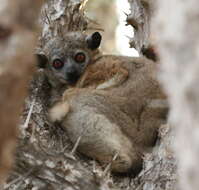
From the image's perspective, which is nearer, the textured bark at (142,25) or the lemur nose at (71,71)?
the textured bark at (142,25)

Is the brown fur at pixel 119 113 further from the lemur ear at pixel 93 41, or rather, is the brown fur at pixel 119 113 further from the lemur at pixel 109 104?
the lemur ear at pixel 93 41

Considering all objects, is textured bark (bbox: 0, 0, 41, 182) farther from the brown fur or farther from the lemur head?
the lemur head

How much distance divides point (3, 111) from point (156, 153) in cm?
390

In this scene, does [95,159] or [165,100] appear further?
[165,100]

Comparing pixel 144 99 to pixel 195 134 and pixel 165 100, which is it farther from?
pixel 195 134

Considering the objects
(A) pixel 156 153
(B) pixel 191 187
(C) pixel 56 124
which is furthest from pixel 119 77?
(B) pixel 191 187

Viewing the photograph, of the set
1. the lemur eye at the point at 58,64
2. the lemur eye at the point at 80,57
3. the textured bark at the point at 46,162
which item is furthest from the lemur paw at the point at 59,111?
the lemur eye at the point at 80,57

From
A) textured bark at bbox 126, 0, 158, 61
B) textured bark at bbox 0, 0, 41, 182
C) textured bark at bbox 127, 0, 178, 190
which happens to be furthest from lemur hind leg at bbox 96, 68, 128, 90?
textured bark at bbox 0, 0, 41, 182

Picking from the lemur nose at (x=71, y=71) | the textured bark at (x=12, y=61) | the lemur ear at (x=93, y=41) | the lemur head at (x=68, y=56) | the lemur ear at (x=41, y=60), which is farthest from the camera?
the lemur ear at (x=93, y=41)

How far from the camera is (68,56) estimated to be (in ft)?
38.3

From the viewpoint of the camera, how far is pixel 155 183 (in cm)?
739

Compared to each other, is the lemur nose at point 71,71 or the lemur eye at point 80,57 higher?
the lemur eye at point 80,57

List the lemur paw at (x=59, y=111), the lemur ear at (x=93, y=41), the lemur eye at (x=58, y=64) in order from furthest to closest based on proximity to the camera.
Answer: the lemur ear at (x=93, y=41) → the lemur eye at (x=58, y=64) → the lemur paw at (x=59, y=111)

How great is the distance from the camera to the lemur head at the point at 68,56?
36.4 ft
